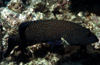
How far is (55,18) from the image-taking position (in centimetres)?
546

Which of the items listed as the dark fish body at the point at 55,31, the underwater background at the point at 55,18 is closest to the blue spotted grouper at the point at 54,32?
the dark fish body at the point at 55,31

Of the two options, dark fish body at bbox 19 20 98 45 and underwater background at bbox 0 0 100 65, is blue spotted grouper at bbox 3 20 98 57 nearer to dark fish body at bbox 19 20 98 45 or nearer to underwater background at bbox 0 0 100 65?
dark fish body at bbox 19 20 98 45

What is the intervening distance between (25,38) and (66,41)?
1.52 meters

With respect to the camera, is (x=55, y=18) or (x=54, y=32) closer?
(x=54, y=32)

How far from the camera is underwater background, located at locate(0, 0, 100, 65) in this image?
437 centimetres

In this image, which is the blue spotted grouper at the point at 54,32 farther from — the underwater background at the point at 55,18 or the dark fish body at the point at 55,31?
the underwater background at the point at 55,18

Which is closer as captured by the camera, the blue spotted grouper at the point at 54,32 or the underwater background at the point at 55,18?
the blue spotted grouper at the point at 54,32

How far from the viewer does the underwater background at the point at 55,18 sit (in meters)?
4.37

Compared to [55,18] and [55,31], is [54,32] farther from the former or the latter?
[55,18]

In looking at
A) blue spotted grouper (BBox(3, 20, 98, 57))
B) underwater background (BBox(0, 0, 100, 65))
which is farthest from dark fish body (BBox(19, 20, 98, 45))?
underwater background (BBox(0, 0, 100, 65))

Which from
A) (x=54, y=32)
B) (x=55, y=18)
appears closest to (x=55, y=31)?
(x=54, y=32)

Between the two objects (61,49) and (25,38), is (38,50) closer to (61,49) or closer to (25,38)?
(61,49)

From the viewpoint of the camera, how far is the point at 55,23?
3.36 m

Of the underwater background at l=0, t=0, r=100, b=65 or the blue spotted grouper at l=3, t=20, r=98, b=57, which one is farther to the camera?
the underwater background at l=0, t=0, r=100, b=65
